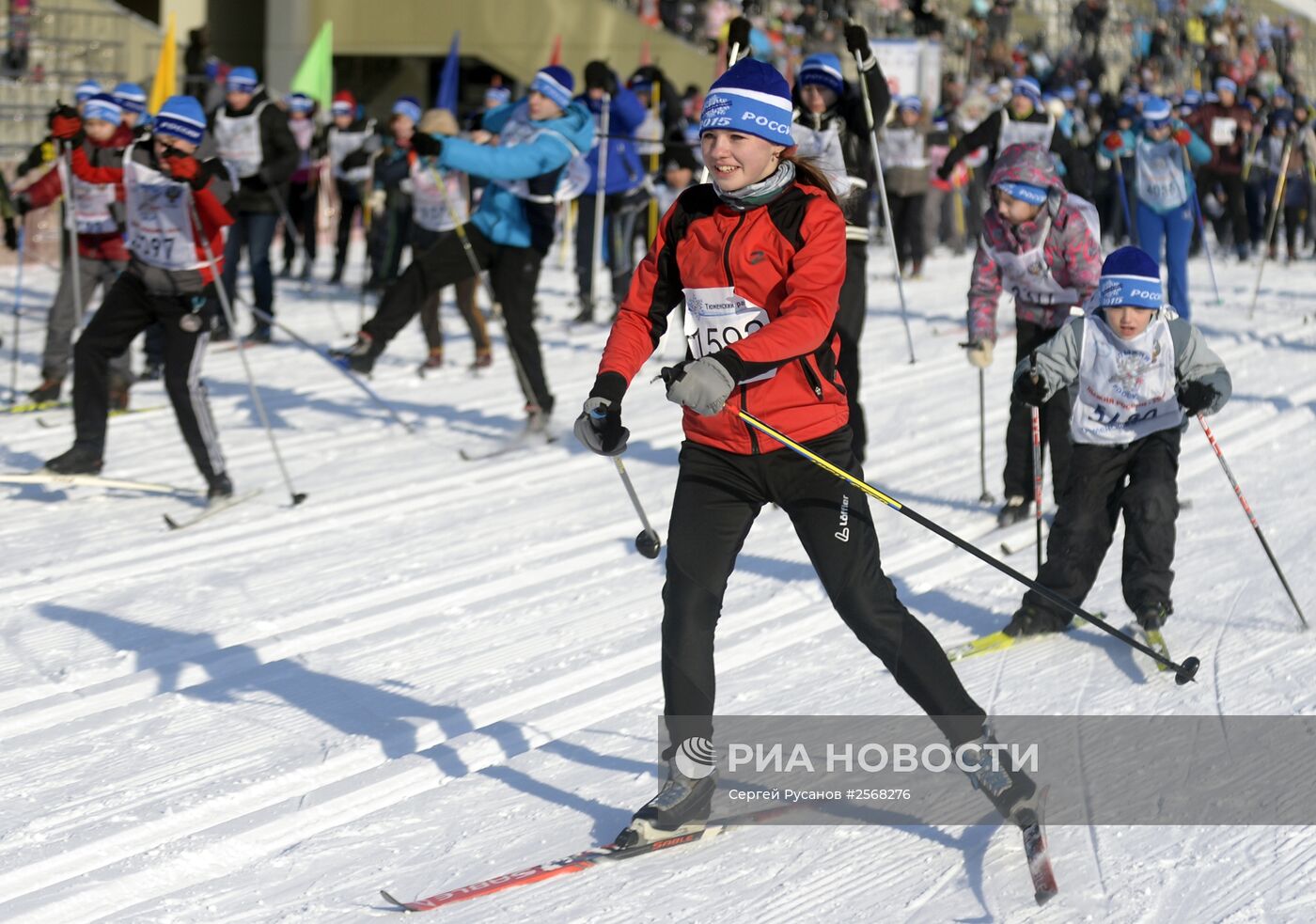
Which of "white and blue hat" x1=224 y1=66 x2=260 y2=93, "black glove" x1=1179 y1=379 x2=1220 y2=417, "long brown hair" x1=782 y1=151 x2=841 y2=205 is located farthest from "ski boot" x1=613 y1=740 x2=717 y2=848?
"white and blue hat" x1=224 y1=66 x2=260 y2=93

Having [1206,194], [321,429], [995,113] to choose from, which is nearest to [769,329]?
[321,429]

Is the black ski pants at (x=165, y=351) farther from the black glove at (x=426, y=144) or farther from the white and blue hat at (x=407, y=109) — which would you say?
the white and blue hat at (x=407, y=109)

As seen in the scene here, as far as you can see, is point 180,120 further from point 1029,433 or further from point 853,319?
point 1029,433

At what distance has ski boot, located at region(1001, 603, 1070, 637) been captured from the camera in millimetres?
5547

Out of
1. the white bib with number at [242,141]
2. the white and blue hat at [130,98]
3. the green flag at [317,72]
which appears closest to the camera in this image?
the white and blue hat at [130,98]

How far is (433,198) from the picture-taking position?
Result: 452 inches

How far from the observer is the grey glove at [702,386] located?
3389mm

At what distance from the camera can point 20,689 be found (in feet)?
16.7

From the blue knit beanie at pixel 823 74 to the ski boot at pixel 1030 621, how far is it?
2.76m

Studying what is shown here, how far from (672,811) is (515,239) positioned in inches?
201

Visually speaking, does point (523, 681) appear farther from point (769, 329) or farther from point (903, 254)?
point (903, 254)

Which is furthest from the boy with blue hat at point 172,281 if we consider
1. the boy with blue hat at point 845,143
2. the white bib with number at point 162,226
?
the boy with blue hat at point 845,143

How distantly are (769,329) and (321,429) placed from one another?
6.20 m

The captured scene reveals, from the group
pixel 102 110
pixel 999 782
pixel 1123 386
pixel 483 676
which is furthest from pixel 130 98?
pixel 999 782
